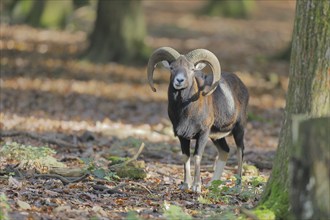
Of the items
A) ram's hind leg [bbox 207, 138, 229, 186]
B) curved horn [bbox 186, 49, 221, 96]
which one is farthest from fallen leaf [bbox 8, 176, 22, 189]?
ram's hind leg [bbox 207, 138, 229, 186]

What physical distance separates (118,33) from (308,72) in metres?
16.3

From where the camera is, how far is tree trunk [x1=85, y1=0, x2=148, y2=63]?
80.8 ft

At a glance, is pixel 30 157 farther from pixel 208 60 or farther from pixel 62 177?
pixel 208 60

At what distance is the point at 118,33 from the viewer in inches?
969

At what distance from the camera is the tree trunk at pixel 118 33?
80.8ft

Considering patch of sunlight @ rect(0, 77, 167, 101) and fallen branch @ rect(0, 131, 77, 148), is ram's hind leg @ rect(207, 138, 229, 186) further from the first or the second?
patch of sunlight @ rect(0, 77, 167, 101)

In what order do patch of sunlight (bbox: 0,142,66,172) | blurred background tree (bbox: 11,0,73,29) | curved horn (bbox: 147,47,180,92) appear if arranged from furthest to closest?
blurred background tree (bbox: 11,0,73,29), patch of sunlight (bbox: 0,142,66,172), curved horn (bbox: 147,47,180,92)

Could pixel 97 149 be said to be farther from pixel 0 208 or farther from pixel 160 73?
pixel 160 73

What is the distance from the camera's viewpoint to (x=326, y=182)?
7.37m

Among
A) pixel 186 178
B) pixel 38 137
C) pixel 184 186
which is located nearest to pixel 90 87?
pixel 38 137

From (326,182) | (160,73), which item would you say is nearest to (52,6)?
(160,73)

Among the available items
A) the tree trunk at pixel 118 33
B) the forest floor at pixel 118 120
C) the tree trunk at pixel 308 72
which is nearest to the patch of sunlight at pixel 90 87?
the forest floor at pixel 118 120

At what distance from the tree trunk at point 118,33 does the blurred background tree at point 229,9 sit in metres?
13.7

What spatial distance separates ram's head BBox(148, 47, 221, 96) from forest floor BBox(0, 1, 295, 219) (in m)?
1.51
